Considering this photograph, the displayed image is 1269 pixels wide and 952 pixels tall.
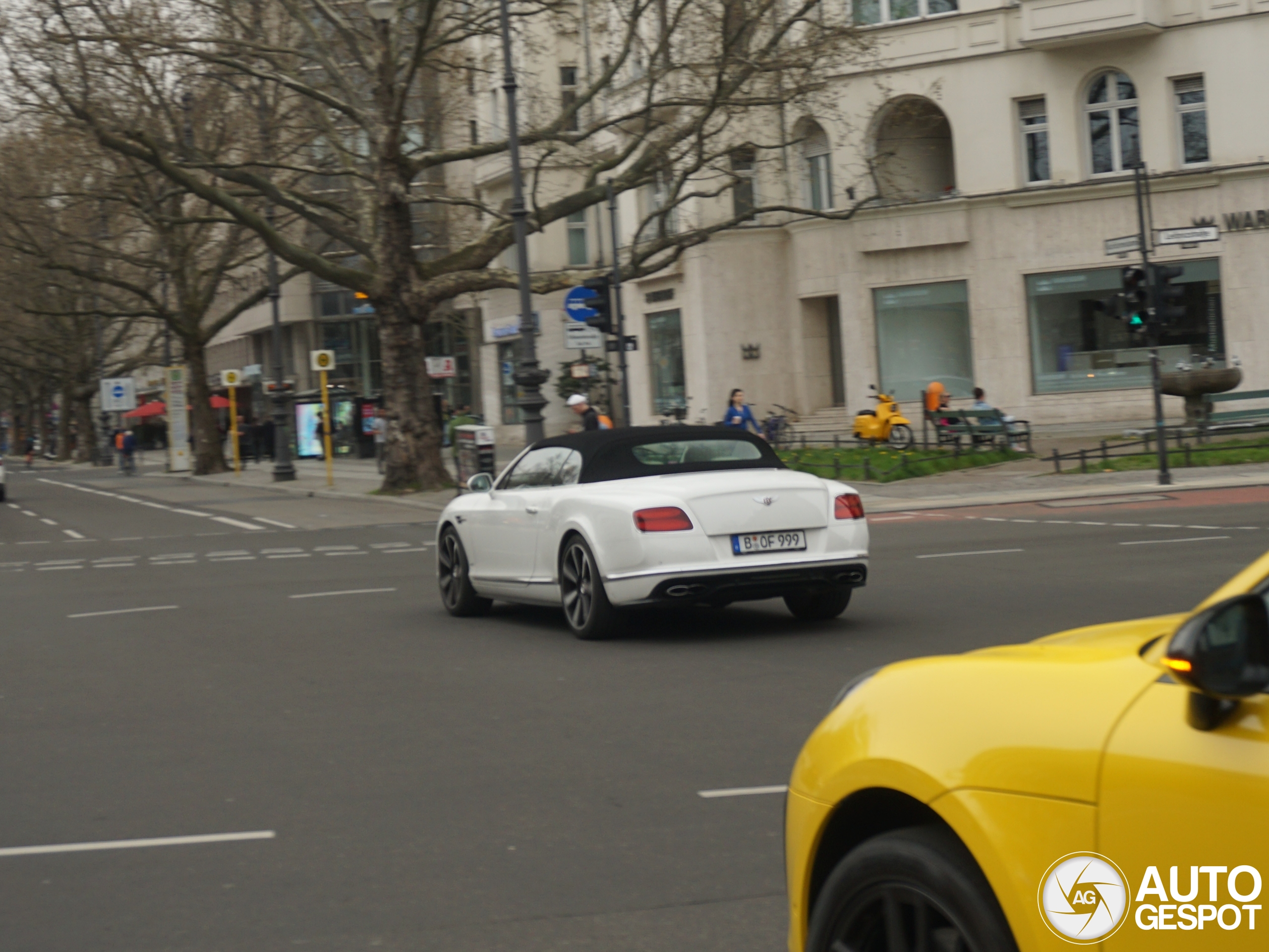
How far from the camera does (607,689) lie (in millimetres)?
8977

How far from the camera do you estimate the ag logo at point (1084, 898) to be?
2.54m

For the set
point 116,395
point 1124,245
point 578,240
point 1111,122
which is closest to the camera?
point 1124,245

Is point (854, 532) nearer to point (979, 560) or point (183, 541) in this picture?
point (979, 560)

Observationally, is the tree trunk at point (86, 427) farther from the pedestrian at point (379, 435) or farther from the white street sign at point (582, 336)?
the white street sign at point (582, 336)

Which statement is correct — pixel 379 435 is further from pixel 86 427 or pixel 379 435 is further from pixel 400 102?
pixel 86 427

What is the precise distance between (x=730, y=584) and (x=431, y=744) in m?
Result: 3.39

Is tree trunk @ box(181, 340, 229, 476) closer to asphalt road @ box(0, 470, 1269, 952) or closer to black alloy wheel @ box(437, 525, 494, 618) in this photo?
asphalt road @ box(0, 470, 1269, 952)

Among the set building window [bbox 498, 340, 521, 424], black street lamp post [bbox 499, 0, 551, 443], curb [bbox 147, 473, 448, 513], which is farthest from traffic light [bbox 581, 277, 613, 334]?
building window [bbox 498, 340, 521, 424]

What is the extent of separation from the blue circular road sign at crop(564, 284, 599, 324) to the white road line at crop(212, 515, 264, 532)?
18.4ft

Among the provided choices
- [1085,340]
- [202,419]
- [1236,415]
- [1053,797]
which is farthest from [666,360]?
[1053,797]

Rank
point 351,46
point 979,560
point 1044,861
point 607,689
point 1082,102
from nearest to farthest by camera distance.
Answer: point 1044,861, point 607,689, point 979,560, point 351,46, point 1082,102

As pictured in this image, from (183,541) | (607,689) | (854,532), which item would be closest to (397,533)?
(183,541)

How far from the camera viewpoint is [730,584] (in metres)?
10.6

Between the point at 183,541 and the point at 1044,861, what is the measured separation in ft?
71.4
